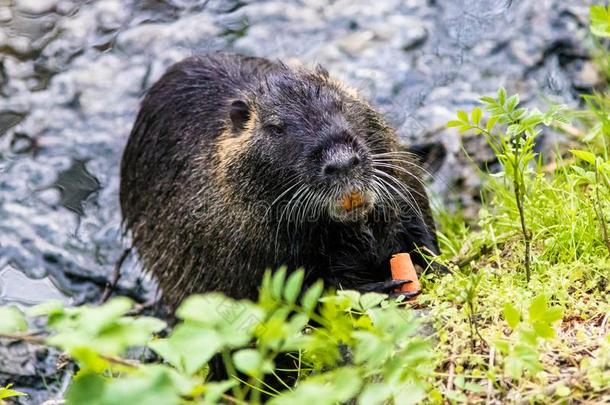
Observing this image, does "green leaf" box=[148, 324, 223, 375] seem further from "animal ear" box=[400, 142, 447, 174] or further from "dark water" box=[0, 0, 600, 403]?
"animal ear" box=[400, 142, 447, 174]

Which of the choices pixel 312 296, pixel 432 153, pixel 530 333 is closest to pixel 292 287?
pixel 312 296

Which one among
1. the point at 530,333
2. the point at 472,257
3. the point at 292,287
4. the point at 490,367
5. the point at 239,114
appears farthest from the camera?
the point at 239,114

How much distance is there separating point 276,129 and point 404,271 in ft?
2.23

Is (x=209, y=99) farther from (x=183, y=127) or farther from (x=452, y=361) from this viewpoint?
(x=452, y=361)

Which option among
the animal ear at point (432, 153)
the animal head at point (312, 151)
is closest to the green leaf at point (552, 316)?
the animal head at point (312, 151)

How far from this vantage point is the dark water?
500 cm

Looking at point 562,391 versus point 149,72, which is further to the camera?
point 149,72

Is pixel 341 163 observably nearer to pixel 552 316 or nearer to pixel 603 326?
pixel 603 326

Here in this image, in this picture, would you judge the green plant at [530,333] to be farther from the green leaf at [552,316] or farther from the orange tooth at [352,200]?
the orange tooth at [352,200]

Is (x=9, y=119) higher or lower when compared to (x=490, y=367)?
lower

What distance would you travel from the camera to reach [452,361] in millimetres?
2629

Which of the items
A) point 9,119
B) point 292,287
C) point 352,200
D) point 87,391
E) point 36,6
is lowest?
point 9,119

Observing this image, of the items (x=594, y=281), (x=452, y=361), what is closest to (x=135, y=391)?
(x=452, y=361)

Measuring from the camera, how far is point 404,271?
3289 millimetres
